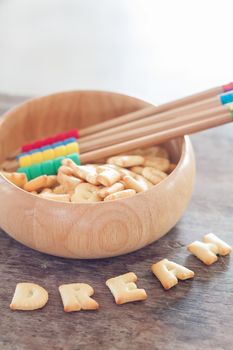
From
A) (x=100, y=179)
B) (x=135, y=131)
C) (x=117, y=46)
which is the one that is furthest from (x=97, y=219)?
(x=117, y=46)

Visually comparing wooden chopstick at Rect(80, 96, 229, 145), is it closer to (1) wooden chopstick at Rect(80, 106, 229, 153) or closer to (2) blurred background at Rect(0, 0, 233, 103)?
(1) wooden chopstick at Rect(80, 106, 229, 153)

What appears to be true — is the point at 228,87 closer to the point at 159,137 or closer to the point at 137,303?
the point at 159,137

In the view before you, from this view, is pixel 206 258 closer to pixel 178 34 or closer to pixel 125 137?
pixel 125 137

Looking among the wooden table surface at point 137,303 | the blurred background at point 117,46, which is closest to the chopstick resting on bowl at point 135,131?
the wooden table surface at point 137,303

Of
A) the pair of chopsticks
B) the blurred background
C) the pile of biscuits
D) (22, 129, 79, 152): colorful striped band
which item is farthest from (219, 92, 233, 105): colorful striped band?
the blurred background

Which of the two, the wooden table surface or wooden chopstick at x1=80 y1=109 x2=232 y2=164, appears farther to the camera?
wooden chopstick at x1=80 y1=109 x2=232 y2=164

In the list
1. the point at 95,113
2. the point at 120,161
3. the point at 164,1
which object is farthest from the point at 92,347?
the point at 164,1
